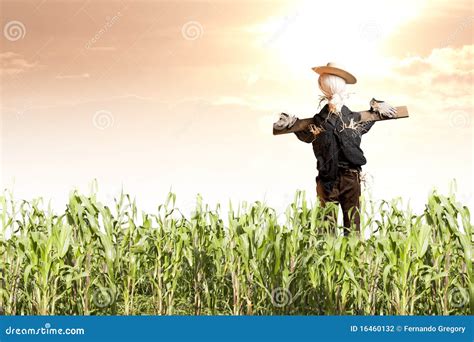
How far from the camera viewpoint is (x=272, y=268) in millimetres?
6125

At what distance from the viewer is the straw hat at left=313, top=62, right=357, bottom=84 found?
7.54 m

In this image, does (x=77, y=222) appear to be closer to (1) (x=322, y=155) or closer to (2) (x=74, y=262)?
(2) (x=74, y=262)

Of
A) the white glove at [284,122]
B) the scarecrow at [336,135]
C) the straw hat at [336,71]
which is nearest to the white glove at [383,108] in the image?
the scarecrow at [336,135]

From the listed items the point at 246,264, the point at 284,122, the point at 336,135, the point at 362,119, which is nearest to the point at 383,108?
the point at 362,119

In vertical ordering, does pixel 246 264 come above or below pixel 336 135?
below

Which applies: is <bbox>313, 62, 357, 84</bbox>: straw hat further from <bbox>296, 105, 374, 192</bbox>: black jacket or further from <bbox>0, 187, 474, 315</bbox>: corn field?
<bbox>0, 187, 474, 315</bbox>: corn field

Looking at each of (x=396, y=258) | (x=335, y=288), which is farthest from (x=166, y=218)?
(x=396, y=258)

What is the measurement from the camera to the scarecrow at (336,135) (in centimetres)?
764

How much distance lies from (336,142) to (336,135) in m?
0.08

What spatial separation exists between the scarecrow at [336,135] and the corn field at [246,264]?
114 centimetres

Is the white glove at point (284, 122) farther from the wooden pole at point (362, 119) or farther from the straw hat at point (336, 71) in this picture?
the straw hat at point (336, 71)

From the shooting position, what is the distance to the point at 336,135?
7.68m

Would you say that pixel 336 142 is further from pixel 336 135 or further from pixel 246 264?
pixel 246 264

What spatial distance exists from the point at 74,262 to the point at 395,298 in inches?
110
